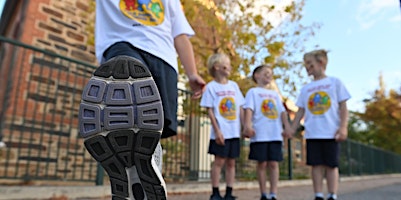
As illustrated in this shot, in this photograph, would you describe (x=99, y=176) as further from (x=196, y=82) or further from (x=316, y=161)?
(x=196, y=82)

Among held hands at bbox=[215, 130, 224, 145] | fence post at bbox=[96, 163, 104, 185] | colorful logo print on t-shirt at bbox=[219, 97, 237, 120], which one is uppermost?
colorful logo print on t-shirt at bbox=[219, 97, 237, 120]

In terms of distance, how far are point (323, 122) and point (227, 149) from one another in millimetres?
1044

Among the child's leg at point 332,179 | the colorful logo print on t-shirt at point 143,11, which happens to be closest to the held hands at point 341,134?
the child's leg at point 332,179

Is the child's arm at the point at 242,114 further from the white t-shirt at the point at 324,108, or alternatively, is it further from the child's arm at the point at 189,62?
the child's arm at the point at 189,62

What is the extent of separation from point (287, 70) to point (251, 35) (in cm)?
134

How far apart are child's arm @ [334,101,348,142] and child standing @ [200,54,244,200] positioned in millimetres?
1057

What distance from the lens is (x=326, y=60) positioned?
3963mm

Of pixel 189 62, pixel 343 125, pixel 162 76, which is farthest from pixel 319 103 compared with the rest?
pixel 162 76

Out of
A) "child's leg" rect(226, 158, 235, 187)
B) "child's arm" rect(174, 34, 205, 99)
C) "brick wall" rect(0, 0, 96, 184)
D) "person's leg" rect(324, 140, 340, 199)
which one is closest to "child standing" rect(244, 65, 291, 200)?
"child's leg" rect(226, 158, 235, 187)

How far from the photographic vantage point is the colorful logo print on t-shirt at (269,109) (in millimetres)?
4180

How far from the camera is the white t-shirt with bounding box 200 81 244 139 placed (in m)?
4.01

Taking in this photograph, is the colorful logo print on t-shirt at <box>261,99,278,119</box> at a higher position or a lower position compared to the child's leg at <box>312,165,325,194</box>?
higher

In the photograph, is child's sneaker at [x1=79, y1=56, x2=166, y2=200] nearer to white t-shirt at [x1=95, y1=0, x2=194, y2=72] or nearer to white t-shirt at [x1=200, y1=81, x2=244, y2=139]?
white t-shirt at [x1=95, y1=0, x2=194, y2=72]

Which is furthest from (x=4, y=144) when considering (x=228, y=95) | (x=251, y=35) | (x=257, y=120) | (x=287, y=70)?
(x=287, y=70)
